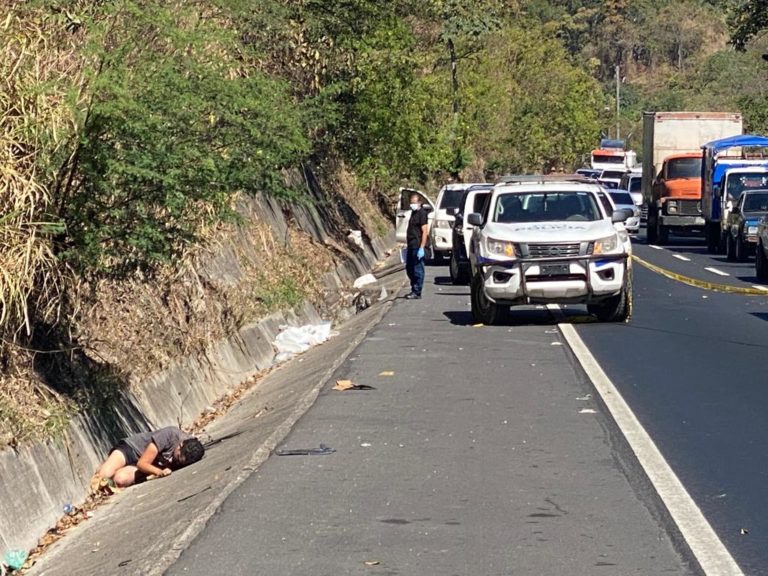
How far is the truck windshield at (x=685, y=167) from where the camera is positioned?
147 ft

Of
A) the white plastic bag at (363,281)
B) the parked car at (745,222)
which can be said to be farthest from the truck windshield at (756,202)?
the white plastic bag at (363,281)

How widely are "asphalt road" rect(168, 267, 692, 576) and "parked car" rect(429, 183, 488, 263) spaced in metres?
19.1

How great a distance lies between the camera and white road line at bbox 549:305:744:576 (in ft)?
24.6

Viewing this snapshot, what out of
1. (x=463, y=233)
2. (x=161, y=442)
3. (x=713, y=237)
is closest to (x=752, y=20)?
(x=713, y=237)

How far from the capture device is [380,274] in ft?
117

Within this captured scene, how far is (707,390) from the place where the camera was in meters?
13.7

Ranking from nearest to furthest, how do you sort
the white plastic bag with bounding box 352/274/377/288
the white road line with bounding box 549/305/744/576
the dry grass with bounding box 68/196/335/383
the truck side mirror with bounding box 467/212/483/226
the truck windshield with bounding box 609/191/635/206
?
1. the white road line with bounding box 549/305/744/576
2. the dry grass with bounding box 68/196/335/383
3. the truck side mirror with bounding box 467/212/483/226
4. the white plastic bag with bounding box 352/274/377/288
5. the truck windshield with bounding box 609/191/635/206

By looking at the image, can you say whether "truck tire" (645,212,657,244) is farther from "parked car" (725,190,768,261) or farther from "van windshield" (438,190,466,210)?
"van windshield" (438,190,466,210)

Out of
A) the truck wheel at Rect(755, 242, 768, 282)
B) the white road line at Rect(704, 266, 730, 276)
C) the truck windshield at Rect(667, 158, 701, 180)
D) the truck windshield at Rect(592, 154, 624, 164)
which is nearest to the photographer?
the truck wheel at Rect(755, 242, 768, 282)

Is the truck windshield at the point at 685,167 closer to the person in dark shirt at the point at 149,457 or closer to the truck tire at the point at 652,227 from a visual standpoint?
the truck tire at the point at 652,227

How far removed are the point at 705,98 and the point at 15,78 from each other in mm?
116706

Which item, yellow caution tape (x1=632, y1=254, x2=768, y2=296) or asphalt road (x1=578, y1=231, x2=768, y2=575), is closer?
asphalt road (x1=578, y1=231, x2=768, y2=575)

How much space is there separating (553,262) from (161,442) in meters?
7.76

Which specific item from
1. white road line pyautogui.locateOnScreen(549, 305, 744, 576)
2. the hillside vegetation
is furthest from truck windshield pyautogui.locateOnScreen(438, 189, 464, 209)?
white road line pyautogui.locateOnScreen(549, 305, 744, 576)
